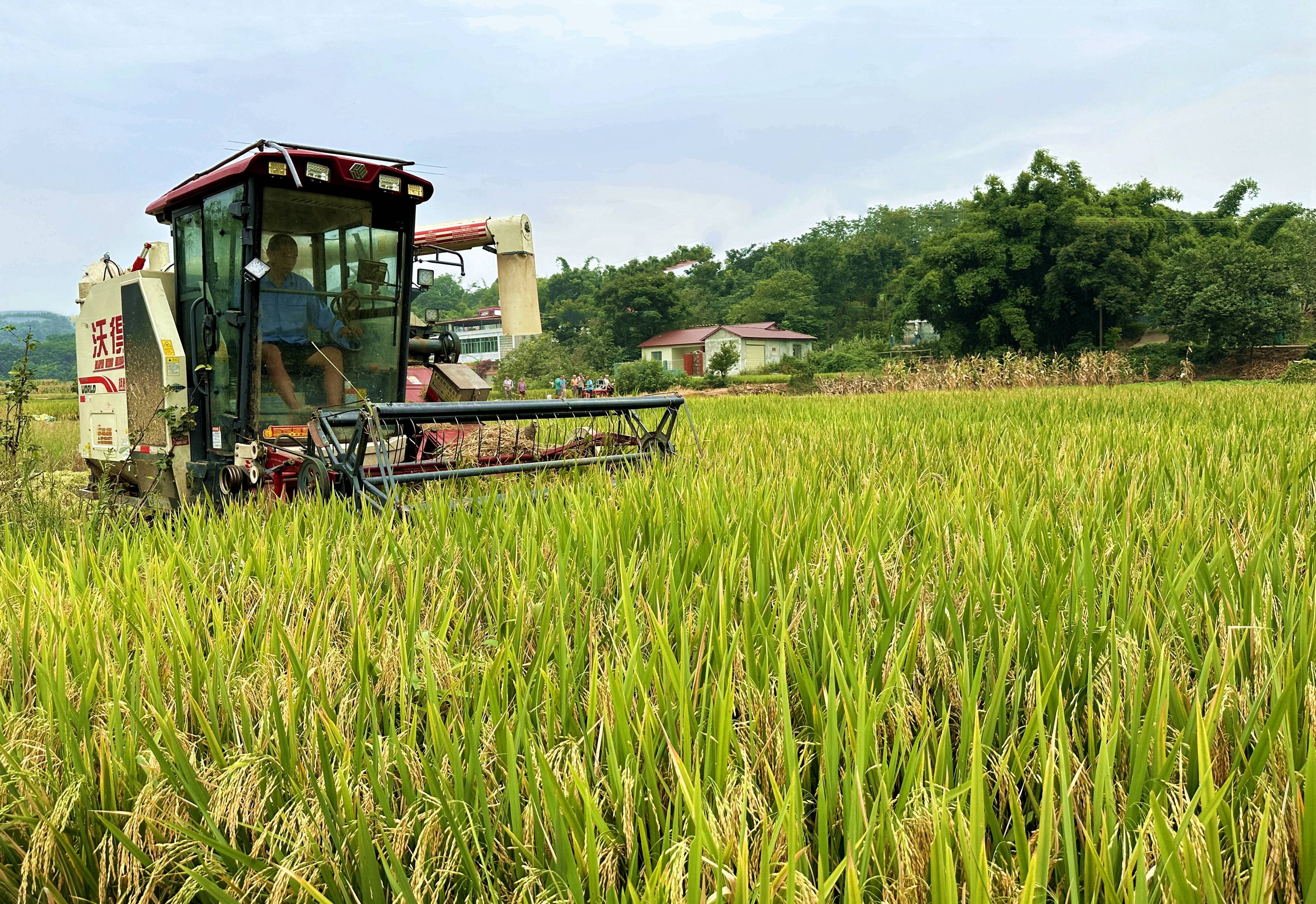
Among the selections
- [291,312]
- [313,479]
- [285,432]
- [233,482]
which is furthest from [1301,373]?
[233,482]

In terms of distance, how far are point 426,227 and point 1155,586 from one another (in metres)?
6.11

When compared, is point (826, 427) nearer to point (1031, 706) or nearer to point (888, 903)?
point (1031, 706)

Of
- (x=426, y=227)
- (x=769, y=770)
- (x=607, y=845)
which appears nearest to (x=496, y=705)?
(x=607, y=845)

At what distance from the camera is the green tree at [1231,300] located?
94.8 feet

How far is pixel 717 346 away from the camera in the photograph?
190 feet

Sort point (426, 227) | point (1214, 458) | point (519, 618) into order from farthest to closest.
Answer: point (426, 227) → point (1214, 458) → point (519, 618)

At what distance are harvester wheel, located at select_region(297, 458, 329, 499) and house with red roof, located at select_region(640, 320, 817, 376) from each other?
51725 millimetres

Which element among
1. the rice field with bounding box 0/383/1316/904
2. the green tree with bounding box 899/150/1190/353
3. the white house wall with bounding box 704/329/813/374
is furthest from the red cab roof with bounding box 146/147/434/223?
the white house wall with bounding box 704/329/813/374

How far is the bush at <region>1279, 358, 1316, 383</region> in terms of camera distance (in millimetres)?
17802

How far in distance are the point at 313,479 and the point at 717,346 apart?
180 ft

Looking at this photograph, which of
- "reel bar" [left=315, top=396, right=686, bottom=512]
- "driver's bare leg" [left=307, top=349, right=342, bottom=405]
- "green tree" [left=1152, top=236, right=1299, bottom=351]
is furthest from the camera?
"green tree" [left=1152, top=236, right=1299, bottom=351]

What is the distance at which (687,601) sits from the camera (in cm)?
186

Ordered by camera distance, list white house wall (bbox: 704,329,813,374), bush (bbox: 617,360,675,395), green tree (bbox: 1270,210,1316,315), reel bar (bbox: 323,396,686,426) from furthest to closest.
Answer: white house wall (bbox: 704,329,813,374) < bush (bbox: 617,360,675,395) < green tree (bbox: 1270,210,1316,315) < reel bar (bbox: 323,396,686,426)

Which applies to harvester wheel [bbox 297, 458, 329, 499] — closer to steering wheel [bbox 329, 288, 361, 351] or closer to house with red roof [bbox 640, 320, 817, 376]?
steering wheel [bbox 329, 288, 361, 351]
